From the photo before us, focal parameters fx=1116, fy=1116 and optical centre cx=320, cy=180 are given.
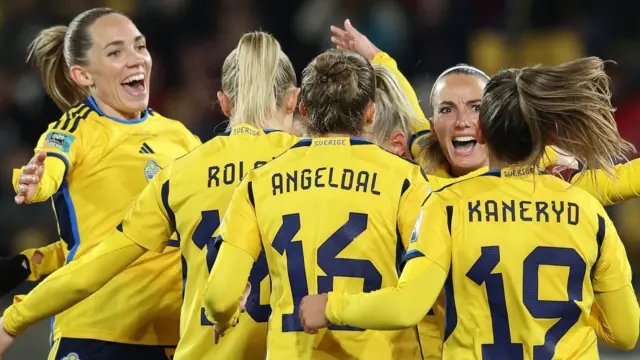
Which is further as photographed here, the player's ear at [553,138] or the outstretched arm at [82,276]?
the outstretched arm at [82,276]

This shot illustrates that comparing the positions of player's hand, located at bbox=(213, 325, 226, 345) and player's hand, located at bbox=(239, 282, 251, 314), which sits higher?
player's hand, located at bbox=(239, 282, 251, 314)

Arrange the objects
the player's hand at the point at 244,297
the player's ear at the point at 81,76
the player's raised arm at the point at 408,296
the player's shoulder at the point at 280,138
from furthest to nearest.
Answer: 1. the player's ear at the point at 81,76
2. the player's shoulder at the point at 280,138
3. the player's hand at the point at 244,297
4. the player's raised arm at the point at 408,296

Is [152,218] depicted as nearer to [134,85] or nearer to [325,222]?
[325,222]

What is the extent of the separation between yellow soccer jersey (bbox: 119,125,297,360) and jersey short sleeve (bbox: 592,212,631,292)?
3.63 feet

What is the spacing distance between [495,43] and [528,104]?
6.06 m

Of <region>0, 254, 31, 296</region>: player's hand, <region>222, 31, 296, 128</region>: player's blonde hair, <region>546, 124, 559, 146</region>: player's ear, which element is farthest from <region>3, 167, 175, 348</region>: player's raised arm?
<region>546, 124, 559, 146</region>: player's ear

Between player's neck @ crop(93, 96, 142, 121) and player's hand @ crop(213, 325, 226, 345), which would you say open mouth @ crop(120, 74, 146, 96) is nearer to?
player's neck @ crop(93, 96, 142, 121)

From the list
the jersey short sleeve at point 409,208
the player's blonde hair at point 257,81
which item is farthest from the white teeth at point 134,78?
the jersey short sleeve at point 409,208

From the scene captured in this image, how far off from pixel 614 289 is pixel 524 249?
0.30 m

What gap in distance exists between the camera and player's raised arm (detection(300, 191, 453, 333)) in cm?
306

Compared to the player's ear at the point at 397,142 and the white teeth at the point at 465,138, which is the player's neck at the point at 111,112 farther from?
the white teeth at the point at 465,138

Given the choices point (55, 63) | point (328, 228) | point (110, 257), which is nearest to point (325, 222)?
point (328, 228)

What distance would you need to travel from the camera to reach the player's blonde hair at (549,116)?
326 cm

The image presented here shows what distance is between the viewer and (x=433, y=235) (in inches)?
124
